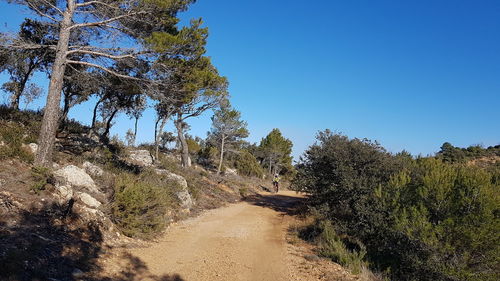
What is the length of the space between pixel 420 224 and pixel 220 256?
15.8 ft

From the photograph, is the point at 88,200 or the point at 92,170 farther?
the point at 92,170

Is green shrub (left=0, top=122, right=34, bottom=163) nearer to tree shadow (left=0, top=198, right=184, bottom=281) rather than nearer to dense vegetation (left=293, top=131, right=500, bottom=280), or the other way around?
tree shadow (left=0, top=198, right=184, bottom=281)

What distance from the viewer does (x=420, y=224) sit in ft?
24.6

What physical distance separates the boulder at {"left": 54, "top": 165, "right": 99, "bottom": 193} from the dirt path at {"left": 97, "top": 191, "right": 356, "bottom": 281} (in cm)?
262

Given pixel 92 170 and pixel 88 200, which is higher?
pixel 92 170

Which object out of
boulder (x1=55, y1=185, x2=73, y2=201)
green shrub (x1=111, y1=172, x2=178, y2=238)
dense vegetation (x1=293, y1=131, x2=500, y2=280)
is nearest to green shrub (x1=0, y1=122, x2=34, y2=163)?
boulder (x1=55, y1=185, x2=73, y2=201)

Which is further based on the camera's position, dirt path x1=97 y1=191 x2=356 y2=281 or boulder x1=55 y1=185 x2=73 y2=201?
boulder x1=55 y1=185 x2=73 y2=201

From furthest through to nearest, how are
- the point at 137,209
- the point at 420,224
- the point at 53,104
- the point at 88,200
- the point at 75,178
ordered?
1. the point at 53,104
2. the point at 75,178
3. the point at 137,209
4. the point at 88,200
5. the point at 420,224

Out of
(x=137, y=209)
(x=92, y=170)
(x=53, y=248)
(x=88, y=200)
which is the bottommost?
(x=53, y=248)

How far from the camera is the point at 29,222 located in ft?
20.6

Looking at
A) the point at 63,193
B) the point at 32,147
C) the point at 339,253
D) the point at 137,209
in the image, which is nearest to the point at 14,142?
the point at 32,147

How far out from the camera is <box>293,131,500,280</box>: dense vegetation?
7.20m

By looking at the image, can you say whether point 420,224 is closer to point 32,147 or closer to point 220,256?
point 220,256

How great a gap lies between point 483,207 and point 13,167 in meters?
11.7
